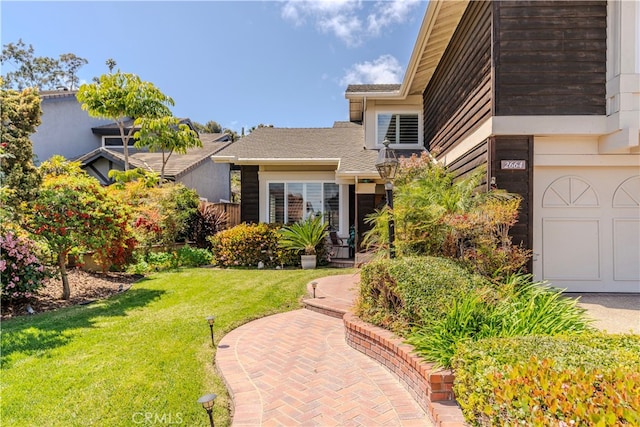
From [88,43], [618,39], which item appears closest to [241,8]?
[88,43]

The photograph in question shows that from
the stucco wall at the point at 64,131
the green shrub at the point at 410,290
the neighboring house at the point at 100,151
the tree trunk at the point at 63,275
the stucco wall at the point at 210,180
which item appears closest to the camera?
the green shrub at the point at 410,290

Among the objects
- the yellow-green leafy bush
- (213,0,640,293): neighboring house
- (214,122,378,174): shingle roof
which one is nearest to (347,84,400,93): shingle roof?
(214,122,378,174): shingle roof

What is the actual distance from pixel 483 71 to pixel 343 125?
34.1ft

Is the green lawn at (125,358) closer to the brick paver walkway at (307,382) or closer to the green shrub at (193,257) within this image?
the brick paver walkway at (307,382)

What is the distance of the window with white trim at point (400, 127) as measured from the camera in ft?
41.9

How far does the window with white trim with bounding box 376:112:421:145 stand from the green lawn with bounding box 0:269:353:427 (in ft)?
25.3

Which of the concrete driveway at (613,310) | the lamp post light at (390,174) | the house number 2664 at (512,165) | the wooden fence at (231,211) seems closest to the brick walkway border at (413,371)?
the lamp post light at (390,174)

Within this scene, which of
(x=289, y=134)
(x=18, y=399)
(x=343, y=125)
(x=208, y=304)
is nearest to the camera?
(x=18, y=399)

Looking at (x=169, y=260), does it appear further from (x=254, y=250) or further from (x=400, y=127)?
(x=400, y=127)

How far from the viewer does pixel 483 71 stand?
22.6ft

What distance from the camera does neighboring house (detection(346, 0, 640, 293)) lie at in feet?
20.1

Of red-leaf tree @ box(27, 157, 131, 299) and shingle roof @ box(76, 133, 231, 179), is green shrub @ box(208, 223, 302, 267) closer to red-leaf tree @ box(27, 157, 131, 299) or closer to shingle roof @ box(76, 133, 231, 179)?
red-leaf tree @ box(27, 157, 131, 299)

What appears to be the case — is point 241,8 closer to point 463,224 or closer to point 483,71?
point 483,71

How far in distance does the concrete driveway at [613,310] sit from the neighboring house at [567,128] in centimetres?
30
